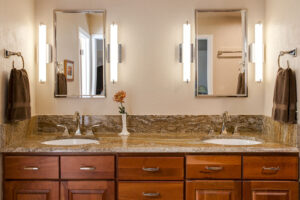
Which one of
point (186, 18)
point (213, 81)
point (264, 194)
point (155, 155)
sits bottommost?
point (264, 194)

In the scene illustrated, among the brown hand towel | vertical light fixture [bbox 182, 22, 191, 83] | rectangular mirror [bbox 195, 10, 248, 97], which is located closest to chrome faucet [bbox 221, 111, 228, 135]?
rectangular mirror [bbox 195, 10, 248, 97]

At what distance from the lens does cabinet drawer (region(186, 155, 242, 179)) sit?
6.55 ft

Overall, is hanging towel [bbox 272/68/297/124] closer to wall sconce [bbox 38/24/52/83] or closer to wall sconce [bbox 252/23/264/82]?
wall sconce [bbox 252/23/264/82]

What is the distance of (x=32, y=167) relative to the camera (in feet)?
6.61

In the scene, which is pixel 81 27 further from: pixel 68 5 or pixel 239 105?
pixel 239 105

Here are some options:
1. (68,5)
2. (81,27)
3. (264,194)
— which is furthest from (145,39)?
(264,194)

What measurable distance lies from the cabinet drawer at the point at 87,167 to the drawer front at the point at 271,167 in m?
0.89

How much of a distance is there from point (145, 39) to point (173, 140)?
35.8 inches

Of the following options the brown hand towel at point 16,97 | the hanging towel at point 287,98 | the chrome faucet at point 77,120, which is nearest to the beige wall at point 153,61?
the chrome faucet at point 77,120

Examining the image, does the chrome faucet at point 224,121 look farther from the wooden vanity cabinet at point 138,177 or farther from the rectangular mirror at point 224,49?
the wooden vanity cabinet at point 138,177

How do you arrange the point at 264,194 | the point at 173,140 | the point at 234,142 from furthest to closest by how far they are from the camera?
the point at 234,142 < the point at 173,140 < the point at 264,194

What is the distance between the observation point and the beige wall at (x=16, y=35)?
6.67ft

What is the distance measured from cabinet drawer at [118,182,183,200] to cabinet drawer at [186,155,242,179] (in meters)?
0.12

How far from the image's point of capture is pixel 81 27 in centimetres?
260
